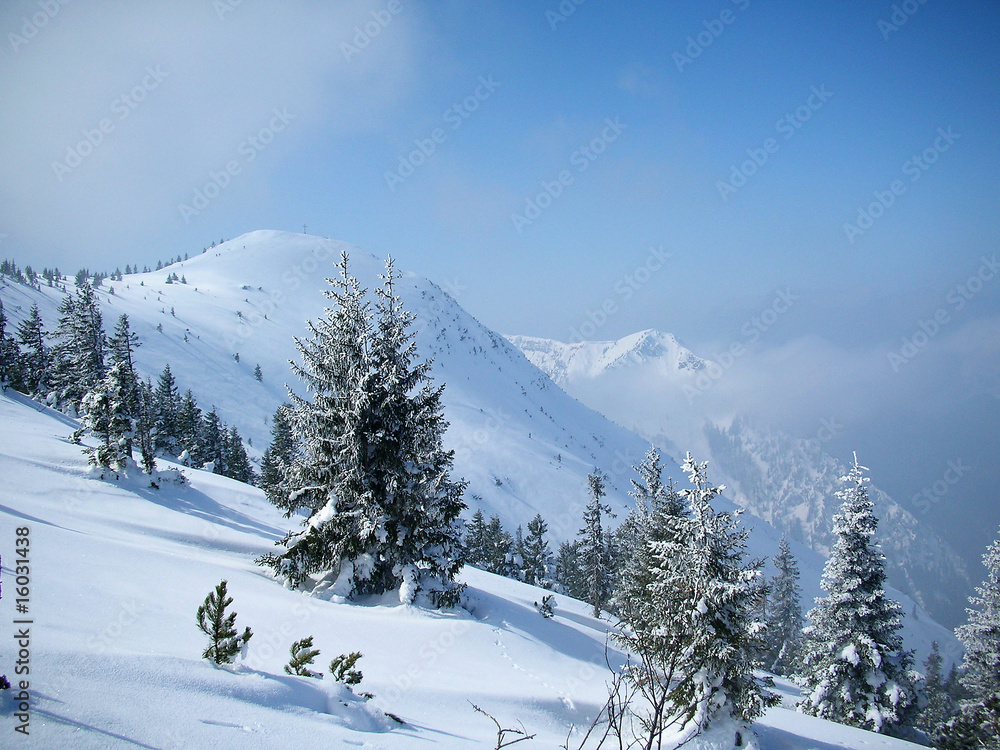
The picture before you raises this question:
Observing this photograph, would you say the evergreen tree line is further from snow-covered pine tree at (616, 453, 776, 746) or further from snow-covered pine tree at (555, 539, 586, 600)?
snow-covered pine tree at (555, 539, 586, 600)

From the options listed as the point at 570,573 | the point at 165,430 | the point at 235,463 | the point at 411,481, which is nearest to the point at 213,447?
the point at 235,463

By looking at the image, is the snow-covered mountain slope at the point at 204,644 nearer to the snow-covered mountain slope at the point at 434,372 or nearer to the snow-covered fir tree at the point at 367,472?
the snow-covered fir tree at the point at 367,472

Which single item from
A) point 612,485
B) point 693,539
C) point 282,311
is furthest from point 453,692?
point 282,311

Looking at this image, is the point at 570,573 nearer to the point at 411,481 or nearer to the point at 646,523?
the point at 646,523

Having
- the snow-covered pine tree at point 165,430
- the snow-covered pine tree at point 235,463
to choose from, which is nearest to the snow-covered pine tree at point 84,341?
the snow-covered pine tree at point 165,430

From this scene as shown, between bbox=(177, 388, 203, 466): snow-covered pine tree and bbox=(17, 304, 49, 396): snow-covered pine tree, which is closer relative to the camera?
bbox=(17, 304, 49, 396): snow-covered pine tree

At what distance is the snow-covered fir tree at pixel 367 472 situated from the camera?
51.0ft

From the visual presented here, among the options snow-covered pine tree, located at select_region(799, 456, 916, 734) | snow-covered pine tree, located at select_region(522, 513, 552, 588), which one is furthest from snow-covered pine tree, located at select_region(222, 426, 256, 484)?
snow-covered pine tree, located at select_region(799, 456, 916, 734)

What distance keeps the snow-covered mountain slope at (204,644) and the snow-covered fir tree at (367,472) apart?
111cm

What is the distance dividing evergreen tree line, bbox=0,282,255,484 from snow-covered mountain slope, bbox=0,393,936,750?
1661 millimetres

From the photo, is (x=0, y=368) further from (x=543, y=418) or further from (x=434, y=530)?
(x=543, y=418)

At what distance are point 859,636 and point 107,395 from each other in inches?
1317

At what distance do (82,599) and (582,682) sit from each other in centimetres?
1157

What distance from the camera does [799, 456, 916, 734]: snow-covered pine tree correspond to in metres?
20.5
